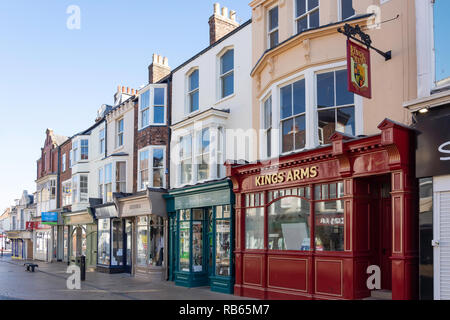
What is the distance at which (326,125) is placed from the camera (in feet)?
37.7

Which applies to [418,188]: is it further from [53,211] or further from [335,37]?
[53,211]

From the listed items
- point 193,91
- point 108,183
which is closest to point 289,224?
point 193,91

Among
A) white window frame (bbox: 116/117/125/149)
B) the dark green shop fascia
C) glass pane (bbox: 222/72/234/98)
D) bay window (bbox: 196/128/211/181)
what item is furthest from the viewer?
white window frame (bbox: 116/117/125/149)

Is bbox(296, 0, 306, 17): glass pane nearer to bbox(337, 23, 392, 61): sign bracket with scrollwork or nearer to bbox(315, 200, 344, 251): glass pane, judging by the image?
bbox(337, 23, 392, 61): sign bracket with scrollwork

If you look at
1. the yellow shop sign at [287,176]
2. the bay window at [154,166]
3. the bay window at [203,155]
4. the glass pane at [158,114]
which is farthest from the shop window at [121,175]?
the yellow shop sign at [287,176]

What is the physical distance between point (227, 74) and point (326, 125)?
591cm

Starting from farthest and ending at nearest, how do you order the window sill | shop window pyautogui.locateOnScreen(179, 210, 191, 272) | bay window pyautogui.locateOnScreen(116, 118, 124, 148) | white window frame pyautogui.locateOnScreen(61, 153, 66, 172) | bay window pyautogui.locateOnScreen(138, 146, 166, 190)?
white window frame pyautogui.locateOnScreen(61, 153, 66, 172)
bay window pyautogui.locateOnScreen(116, 118, 124, 148)
bay window pyautogui.locateOnScreen(138, 146, 166, 190)
shop window pyautogui.locateOnScreen(179, 210, 191, 272)
the window sill

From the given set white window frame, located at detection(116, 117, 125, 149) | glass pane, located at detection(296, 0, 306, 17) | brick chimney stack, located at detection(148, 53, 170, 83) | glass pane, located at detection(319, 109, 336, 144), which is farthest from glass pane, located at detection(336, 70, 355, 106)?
white window frame, located at detection(116, 117, 125, 149)

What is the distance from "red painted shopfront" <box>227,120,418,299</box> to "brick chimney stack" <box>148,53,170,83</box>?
10.7 m

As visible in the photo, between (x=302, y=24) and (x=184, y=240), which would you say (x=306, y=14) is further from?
(x=184, y=240)

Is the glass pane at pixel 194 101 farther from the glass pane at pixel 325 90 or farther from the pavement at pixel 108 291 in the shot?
the glass pane at pixel 325 90

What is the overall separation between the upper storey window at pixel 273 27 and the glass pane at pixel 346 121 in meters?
3.70

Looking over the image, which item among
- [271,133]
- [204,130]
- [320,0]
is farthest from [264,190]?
[320,0]

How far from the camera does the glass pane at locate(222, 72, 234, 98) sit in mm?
16172
